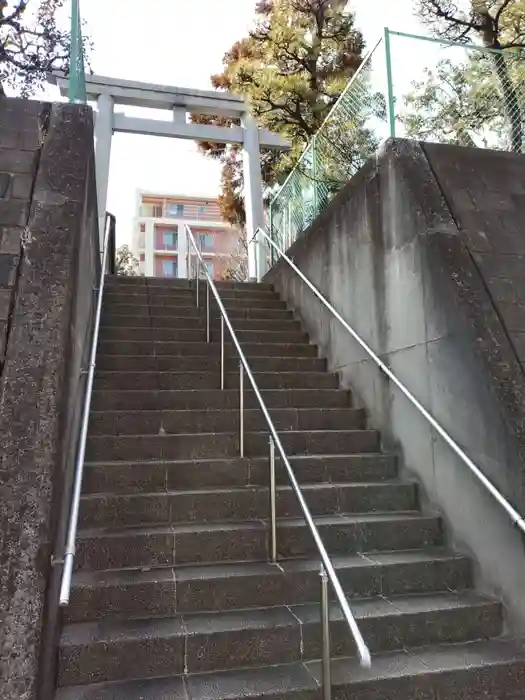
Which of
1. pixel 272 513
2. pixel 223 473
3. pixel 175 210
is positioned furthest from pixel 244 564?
pixel 175 210

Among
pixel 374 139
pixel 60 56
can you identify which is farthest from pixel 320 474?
pixel 60 56

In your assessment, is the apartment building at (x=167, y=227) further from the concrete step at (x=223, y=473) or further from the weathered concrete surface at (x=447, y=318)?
the concrete step at (x=223, y=473)

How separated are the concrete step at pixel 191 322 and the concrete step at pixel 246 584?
3143mm

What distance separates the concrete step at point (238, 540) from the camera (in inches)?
121

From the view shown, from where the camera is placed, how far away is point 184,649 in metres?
2.58

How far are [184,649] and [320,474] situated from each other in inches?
66.8

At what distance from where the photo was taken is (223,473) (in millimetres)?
3824

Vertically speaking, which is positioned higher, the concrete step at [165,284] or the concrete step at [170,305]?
the concrete step at [165,284]

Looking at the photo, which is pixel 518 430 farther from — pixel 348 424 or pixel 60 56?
pixel 60 56

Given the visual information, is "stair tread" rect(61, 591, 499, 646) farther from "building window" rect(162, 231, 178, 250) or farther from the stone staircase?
"building window" rect(162, 231, 178, 250)

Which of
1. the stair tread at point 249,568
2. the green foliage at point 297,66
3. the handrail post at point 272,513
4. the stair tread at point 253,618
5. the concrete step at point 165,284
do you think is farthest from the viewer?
the green foliage at point 297,66

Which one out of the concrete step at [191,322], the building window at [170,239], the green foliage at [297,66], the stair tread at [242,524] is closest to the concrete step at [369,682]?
the stair tread at [242,524]

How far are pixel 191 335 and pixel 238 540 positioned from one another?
9.41ft

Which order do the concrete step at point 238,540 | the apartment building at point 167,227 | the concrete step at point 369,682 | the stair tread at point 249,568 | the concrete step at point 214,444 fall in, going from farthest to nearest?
the apartment building at point 167,227, the concrete step at point 214,444, the concrete step at point 238,540, the stair tread at point 249,568, the concrete step at point 369,682
